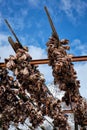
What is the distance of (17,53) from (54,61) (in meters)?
0.94

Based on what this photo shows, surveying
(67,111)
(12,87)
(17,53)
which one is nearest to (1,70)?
(12,87)

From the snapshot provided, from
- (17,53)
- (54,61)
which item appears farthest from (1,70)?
(54,61)

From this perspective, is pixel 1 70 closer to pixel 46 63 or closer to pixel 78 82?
pixel 46 63

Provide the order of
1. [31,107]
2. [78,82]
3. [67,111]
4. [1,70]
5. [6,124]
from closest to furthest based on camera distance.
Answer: [78,82], [1,70], [31,107], [6,124], [67,111]

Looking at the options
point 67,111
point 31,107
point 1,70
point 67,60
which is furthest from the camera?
point 67,111

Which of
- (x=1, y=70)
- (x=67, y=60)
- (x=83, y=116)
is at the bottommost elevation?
(x=83, y=116)

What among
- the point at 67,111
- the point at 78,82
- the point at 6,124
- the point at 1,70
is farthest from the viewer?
the point at 67,111

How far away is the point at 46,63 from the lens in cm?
823

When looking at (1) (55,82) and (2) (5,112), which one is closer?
(1) (55,82)

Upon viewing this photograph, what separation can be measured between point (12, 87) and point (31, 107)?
2.71 ft

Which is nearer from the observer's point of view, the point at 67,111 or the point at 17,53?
the point at 17,53

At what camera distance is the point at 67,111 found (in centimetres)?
1145

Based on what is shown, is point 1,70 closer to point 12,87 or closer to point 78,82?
point 12,87

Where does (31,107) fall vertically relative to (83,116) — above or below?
above
